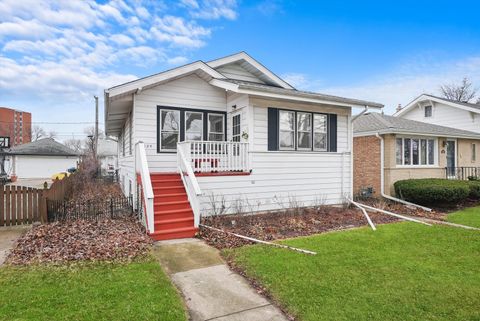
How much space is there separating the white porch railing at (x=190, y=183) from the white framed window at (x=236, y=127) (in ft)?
7.47

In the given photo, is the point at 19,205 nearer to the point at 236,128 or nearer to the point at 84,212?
the point at 84,212

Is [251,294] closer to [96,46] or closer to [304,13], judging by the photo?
[304,13]

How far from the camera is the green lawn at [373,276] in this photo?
150 inches

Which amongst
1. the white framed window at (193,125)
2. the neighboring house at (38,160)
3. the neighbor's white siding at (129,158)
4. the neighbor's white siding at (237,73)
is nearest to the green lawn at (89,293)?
the neighbor's white siding at (129,158)

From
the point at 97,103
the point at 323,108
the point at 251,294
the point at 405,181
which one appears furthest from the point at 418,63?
the point at 97,103

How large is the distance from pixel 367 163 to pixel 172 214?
10340 millimetres

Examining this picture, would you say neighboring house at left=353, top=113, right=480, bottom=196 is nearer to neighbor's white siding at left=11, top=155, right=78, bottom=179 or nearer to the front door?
the front door

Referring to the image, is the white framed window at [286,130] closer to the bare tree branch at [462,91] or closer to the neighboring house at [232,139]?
the neighboring house at [232,139]

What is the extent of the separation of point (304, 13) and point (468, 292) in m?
14.5

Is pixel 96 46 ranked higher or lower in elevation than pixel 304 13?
lower

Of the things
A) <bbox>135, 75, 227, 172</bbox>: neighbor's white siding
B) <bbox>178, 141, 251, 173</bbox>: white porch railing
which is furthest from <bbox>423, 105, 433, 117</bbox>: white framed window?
<bbox>178, 141, 251, 173</bbox>: white porch railing

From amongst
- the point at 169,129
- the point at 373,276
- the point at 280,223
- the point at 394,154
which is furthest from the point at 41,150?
the point at 373,276

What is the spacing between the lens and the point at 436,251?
20.6 feet

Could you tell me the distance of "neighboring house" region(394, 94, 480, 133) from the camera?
21.5m
